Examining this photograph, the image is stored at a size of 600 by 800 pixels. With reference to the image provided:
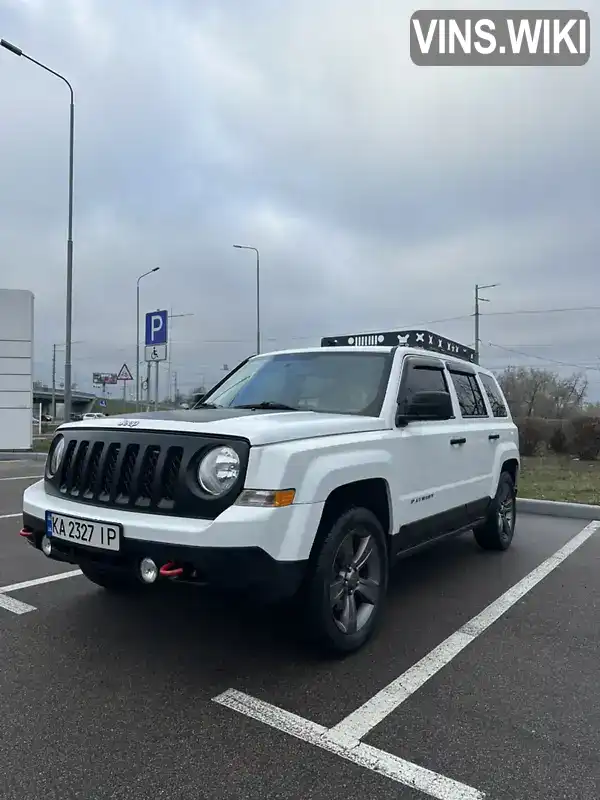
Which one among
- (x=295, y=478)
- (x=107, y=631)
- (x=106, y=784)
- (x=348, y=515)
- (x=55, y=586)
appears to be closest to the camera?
(x=106, y=784)

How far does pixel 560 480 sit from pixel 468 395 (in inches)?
278

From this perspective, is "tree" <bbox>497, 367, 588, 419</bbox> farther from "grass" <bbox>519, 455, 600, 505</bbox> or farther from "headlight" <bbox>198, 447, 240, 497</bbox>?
"headlight" <bbox>198, 447, 240, 497</bbox>

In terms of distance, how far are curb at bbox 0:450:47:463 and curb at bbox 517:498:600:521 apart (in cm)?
1401

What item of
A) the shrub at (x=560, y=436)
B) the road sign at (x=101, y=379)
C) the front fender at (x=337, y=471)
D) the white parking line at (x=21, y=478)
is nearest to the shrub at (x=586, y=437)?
the shrub at (x=560, y=436)

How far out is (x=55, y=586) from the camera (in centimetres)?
496

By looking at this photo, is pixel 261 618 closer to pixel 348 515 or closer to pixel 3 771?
pixel 348 515

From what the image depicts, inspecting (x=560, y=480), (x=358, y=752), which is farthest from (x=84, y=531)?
(x=560, y=480)

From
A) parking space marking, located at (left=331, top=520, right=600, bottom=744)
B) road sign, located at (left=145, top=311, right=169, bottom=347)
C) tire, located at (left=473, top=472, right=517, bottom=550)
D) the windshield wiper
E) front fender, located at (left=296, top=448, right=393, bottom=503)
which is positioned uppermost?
road sign, located at (left=145, top=311, right=169, bottom=347)

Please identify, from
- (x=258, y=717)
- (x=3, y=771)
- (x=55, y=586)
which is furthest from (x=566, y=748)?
(x=55, y=586)

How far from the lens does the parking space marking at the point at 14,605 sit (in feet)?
14.4

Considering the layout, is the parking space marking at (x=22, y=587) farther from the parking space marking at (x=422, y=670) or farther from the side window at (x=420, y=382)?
the side window at (x=420, y=382)

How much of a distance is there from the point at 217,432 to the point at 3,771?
1.65 m

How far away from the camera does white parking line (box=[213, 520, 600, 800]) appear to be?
246cm

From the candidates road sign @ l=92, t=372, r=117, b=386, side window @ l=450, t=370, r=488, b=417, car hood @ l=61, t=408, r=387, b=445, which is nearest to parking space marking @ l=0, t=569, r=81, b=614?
car hood @ l=61, t=408, r=387, b=445
